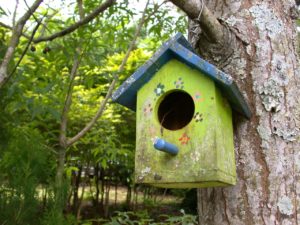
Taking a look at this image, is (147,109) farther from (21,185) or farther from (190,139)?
(21,185)

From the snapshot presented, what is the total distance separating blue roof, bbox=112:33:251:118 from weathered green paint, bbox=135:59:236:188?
0.03 meters

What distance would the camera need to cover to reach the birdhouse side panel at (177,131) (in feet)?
4.89

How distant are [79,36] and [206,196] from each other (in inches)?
80.7

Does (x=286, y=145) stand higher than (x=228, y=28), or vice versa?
(x=228, y=28)

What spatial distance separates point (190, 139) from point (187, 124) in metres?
0.10

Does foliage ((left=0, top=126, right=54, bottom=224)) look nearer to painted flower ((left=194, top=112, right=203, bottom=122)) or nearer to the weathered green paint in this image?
the weathered green paint

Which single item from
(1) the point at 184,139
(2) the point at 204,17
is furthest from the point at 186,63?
(1) the point at 184,139

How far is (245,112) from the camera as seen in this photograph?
163 cm

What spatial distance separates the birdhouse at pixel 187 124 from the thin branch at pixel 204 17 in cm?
11

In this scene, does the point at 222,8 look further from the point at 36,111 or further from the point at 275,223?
the point at 36,111

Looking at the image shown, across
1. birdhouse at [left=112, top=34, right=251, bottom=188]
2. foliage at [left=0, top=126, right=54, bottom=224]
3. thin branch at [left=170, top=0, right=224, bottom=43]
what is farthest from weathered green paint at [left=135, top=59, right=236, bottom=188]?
foliage at [left=0, top=126, right=54, bottom=224]

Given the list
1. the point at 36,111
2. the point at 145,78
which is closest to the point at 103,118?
the point at 36,111

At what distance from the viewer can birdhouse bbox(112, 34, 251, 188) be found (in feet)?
4.89

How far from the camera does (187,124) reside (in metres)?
1.63
